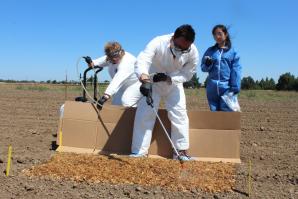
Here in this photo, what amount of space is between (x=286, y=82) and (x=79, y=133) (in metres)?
56.2

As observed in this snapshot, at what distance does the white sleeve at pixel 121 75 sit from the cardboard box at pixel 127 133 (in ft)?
0.76

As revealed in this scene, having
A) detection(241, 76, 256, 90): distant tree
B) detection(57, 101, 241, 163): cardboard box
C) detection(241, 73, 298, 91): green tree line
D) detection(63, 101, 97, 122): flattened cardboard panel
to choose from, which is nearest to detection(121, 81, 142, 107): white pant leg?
detection(57, 101, 241, 163): cardboard box

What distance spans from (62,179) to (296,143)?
419 centimetres

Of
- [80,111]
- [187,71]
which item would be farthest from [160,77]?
[80,111]

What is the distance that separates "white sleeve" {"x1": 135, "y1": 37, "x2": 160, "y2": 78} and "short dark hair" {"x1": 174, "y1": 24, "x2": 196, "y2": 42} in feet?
1.20

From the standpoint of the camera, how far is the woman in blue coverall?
559 cm

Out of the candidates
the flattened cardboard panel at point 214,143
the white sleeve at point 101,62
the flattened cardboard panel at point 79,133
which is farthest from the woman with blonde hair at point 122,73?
the flattened cardboard panel at point 214,143

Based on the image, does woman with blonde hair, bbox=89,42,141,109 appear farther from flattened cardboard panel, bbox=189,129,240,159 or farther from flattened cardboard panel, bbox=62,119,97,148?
flattened cardboard panel, bbox=189,129,240,159

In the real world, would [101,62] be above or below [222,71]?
above

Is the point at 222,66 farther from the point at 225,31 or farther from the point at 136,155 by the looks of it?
the point at 136,155

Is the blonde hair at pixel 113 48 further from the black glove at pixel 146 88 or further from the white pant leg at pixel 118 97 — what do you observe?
the black glove at pixel 146 88

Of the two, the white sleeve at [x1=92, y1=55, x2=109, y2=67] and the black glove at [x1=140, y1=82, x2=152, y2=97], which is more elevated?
the white sleeve at [x1=92, y1=55, x2=109, y2=67]

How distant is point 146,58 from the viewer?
515 centimetres

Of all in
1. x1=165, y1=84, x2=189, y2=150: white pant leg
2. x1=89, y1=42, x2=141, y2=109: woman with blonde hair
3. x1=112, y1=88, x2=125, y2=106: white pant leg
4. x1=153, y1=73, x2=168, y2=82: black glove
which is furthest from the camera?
x1=112, y1=88, x2=125, y2=106: white pant leg
